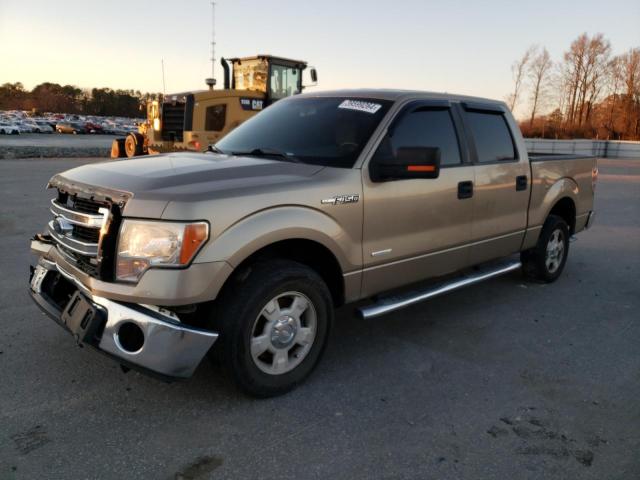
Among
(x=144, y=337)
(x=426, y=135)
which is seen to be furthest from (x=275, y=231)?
(x=426, y=135)

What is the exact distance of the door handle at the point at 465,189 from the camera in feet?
14.1

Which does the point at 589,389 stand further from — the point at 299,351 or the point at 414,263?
the point at 299,351

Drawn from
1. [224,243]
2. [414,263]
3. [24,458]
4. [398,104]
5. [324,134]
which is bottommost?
[24,458]

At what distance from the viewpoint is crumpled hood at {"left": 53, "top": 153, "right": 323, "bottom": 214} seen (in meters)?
2.88

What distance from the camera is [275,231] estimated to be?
122 inches

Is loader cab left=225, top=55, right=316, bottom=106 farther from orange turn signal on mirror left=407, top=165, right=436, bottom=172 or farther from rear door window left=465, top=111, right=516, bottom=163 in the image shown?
orange turn signal on mirror left=407, top=165, right=436, bottom=172

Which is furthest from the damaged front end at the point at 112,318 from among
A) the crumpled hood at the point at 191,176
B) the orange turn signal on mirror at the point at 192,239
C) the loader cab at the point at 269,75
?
the loader cab at the point at 269,75

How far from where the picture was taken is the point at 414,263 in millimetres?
4070

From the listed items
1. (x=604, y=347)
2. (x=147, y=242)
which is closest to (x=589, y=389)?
(x=604, y=347)

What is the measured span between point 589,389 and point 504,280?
2.64 m

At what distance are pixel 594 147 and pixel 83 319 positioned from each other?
41.8 meters

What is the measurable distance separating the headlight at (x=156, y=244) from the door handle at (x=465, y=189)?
7.53 feet

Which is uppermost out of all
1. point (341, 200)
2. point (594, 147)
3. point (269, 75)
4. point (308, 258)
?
point (269, 75)

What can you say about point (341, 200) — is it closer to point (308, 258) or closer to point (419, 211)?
point (308, 258)
